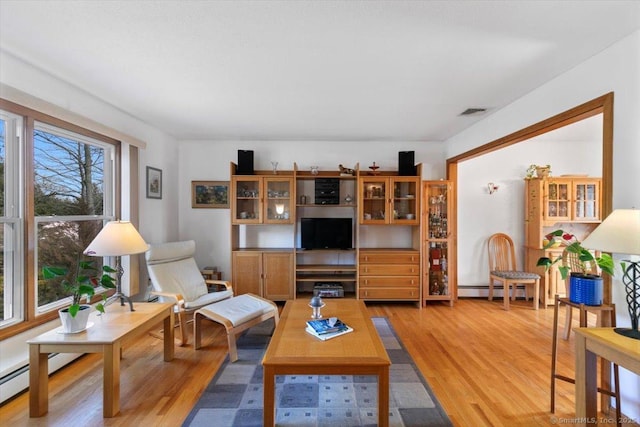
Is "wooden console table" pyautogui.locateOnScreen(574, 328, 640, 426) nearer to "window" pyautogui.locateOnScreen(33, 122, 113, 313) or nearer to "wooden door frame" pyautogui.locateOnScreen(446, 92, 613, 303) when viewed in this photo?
"wooden door frame" pyautogui.locateOnScreen(446, 92, 613, 303)

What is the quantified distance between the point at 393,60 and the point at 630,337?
212 centimetres

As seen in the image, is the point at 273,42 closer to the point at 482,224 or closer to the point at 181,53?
the point at 181,53

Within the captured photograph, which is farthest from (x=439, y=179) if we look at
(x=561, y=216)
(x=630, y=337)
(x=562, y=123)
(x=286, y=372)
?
(x=286, y=372)

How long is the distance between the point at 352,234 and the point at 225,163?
220 centimetres

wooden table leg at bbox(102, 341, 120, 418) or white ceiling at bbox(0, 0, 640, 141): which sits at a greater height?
white ceiling at bbox(0, 0, 640, 141)

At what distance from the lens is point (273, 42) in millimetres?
1729

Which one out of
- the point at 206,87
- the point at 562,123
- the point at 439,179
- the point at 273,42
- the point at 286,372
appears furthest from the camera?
the point at 439,179

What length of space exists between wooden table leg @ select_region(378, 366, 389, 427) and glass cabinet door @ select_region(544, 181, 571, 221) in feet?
12.1

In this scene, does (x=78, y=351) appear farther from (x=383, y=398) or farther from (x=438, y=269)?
(x=438, y=269)

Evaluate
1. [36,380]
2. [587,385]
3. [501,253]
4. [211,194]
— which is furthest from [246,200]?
[501,253]

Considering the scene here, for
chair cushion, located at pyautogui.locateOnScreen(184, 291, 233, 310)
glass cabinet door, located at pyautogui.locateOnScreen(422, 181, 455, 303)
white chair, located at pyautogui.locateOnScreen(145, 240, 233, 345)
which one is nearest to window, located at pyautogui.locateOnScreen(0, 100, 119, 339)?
white chair, located at pyautogui.locateOnScreen(145, 240, 233, 345)

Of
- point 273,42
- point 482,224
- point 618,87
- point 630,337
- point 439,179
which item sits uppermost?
point 273,42

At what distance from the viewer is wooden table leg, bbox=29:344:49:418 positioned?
68.6 inches

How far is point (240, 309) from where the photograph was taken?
2729 mm
